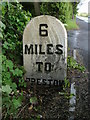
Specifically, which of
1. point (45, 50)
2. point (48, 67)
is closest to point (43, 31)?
point (45, 50)

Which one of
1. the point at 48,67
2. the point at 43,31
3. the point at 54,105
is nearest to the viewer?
the point at 54,105

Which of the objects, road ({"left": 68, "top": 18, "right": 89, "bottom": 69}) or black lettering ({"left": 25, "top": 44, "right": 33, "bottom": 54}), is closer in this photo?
black lettering ({"left": 25, "top": 44, "right": 33, "bottom": 54})

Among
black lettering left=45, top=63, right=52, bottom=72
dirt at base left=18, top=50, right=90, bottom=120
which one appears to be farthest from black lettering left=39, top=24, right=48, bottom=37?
dirt at base left=18, top=50, right=90, bottom=120

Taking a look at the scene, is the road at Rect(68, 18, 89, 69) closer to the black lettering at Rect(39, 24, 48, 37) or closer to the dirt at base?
the dirt at base

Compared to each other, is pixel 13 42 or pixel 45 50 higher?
pixel 13 42

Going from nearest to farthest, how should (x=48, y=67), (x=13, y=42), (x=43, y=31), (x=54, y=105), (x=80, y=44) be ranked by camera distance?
(x=54, y=105), (x=43, y=31), (x=48, y=67), (x=13, y=42), (x=80, y=44)

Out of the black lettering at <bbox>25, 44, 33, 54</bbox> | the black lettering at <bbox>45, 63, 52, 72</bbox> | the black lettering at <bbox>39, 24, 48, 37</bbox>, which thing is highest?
the black lettering at <bbox>39, 24, 48, 37</bbox>

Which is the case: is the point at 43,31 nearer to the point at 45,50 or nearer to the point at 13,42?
the point at 45,50

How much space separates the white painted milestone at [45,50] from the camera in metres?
3.67

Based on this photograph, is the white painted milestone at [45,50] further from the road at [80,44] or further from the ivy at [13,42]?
the road at [80,44]

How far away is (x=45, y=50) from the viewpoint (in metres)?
3.75

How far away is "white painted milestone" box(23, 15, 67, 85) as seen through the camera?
367 centimetres

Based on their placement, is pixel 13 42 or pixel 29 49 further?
pixel 13 42

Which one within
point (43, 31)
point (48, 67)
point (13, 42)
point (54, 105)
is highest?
point (43, 31)
